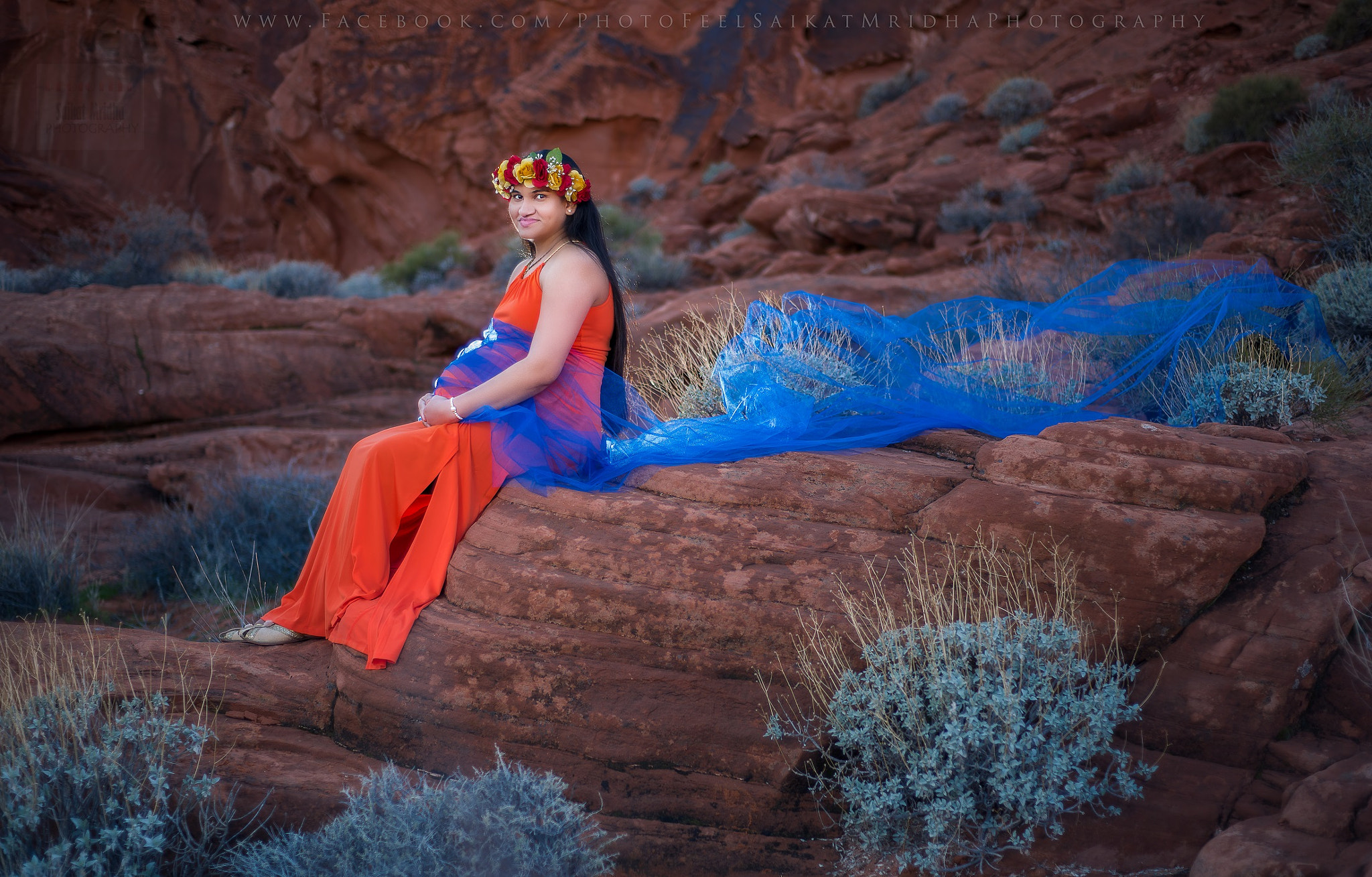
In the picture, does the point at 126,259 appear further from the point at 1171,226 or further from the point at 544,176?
the point at 1171,226

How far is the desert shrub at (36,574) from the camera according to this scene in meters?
5.04

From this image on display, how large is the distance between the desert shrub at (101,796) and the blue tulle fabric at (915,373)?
1473 mm

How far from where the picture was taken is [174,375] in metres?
7.72

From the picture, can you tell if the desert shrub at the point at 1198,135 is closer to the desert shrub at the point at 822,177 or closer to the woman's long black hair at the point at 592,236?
the desert shrub at the point at 822,177

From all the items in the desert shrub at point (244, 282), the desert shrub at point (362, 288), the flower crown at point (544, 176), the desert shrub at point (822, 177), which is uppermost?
the desert shrub at point (822, 177)

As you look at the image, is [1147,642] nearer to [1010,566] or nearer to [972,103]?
[1010,566]

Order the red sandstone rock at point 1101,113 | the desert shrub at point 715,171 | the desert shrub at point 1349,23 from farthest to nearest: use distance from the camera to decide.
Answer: the desert shrub at point 715,171 → the red sandstone rock at point 1101,113 → the desert shrub at point 1349,23

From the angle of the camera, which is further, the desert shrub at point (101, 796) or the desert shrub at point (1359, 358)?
the desert shrub at point (1359, 358)

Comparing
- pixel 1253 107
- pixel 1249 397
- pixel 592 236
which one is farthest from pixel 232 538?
pixel 1253 107

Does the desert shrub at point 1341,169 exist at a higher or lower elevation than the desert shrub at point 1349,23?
lower

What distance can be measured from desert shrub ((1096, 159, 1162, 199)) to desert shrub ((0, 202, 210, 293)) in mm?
11884

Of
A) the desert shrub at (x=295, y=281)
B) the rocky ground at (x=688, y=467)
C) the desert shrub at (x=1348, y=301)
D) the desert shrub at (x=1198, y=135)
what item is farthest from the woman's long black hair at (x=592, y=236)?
the desert shrub at (x=1198, y=135)

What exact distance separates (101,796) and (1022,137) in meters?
13.5

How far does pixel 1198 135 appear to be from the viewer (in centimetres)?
1056
